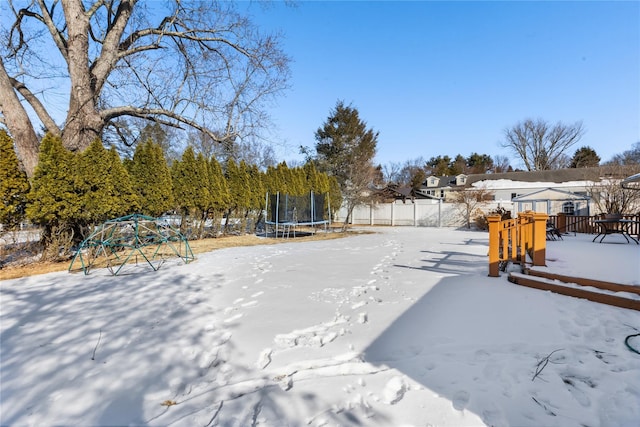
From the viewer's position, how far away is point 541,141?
1291 inches

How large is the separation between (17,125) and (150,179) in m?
2.73

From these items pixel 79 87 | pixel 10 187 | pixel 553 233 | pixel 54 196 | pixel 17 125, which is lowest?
pixel 553 233

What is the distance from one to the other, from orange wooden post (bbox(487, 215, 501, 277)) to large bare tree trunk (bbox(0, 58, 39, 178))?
901 cm

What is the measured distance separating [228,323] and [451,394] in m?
2.08

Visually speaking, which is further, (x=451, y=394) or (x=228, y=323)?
(x=228, y=323)

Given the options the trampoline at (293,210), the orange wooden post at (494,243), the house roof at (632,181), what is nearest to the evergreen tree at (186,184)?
the trampoline at (293,210)

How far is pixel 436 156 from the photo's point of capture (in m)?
45.2

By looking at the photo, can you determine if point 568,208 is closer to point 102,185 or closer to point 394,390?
point 394,390

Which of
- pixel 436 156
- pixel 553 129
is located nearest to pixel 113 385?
pixel 553 129

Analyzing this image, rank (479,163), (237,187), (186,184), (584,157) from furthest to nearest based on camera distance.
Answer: (479,163)
(584,157)
(237,187)
(186,184)

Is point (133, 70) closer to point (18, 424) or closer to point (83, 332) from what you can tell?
point (83, 332)

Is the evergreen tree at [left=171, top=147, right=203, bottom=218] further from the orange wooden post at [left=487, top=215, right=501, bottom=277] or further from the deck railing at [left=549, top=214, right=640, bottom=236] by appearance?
the deck railing at [left=549, top=214, right=640, bottom=236]

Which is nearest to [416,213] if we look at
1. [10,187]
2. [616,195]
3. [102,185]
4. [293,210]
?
[616,195]

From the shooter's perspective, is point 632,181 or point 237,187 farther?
point 237,187
